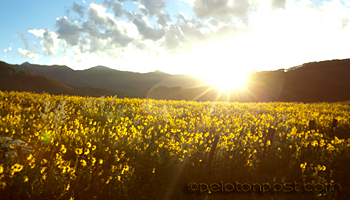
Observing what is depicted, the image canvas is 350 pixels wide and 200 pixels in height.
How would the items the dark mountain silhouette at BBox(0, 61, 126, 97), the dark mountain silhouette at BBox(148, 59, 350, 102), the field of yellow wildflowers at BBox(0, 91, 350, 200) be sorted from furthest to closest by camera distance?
the dark mountain silhouette at BBox(0, 61, 126, 97) → the dark mountain silhouette at BBox(148, 59, 350, 102) → the field of yellow wildflowers at BBox(0, 91, 350, 200)

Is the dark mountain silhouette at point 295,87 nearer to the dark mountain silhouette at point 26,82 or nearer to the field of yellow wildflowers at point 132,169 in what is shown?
the dark mountain silhouette at point 26,82

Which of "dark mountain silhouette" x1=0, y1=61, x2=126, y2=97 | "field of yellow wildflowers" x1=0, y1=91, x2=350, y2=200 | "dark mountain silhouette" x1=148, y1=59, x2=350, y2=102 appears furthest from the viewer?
"dark mountain silhouette" x1=0, y1=61, x2=126, y2=97

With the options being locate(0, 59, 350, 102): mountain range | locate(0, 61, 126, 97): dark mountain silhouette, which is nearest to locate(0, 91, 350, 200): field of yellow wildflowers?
locate(0, 59, 350, 102): mountain range

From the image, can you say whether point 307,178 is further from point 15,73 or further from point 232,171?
point 15,73

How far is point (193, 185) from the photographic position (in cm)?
494

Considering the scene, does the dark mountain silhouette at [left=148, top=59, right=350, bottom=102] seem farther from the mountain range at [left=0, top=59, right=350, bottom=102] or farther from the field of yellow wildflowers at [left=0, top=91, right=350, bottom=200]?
the field of yellow wildflowers at [left=0, top=91, right=350, bottom=200]

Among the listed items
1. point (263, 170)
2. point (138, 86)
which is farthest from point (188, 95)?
point (138, 86)

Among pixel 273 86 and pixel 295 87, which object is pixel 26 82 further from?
pixel 295 87

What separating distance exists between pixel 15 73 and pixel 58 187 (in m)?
87.1

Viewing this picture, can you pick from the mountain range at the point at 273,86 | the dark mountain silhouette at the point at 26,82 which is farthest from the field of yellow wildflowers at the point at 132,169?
the dark mountain silhouette at the point at 26,82

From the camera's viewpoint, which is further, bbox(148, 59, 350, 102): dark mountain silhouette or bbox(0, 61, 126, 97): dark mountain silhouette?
bbox(0, 61, 126, 97): dark mountain silhouette

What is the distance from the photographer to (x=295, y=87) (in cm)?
5072

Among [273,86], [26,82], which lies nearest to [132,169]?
[273,86]

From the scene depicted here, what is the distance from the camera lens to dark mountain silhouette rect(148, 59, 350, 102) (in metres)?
47.1
